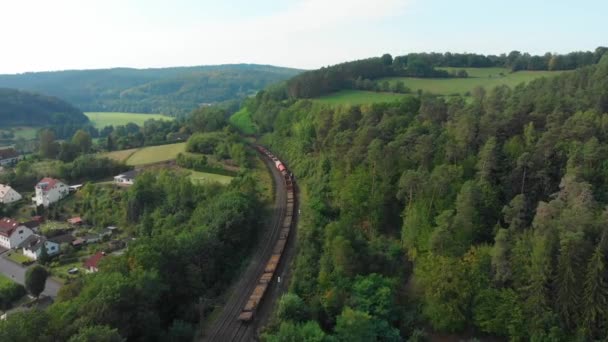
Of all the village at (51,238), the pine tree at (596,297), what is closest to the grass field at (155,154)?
the village at (51,238)

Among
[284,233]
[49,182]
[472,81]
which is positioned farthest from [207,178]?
[472,81]

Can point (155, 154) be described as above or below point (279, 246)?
above

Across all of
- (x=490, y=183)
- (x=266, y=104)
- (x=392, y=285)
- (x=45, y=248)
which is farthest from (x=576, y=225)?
(x=266, y=104)

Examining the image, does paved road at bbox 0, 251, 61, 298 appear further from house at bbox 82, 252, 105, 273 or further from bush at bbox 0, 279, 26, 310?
house at bbox 82, 252, 105, 273

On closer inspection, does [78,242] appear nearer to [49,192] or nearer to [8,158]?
[49,192]

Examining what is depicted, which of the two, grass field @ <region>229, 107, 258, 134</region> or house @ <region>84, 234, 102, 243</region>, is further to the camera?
grass field @ <region>229, 107, 258, 134</region>

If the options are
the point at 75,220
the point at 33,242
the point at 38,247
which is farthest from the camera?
the point at 75,220

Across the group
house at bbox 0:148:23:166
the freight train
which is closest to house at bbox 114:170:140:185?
the freight train

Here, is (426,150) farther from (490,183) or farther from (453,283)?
(453,283)
